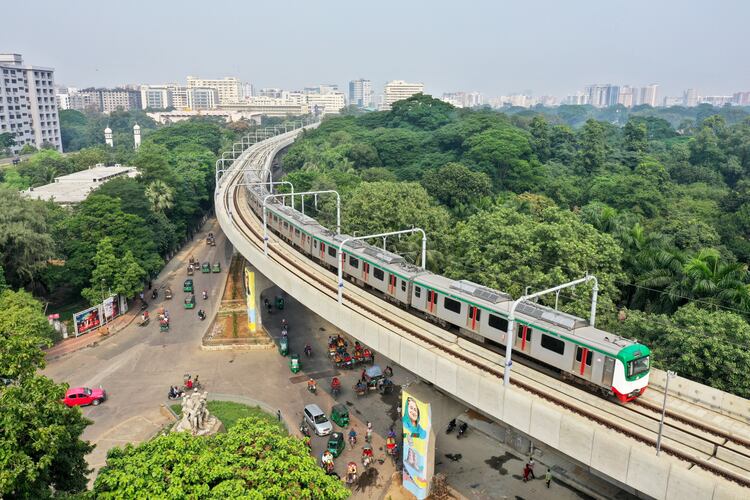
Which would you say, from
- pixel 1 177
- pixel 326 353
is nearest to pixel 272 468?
pixel 326 353

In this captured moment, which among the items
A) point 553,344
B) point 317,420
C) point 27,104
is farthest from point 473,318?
point 27,104

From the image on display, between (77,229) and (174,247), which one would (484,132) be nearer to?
(174,247)

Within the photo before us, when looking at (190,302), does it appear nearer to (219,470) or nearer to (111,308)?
(111,308)

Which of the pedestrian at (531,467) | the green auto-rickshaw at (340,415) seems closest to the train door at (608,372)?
the pedestrian at (531,467)

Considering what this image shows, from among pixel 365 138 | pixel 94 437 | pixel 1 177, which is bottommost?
pixel 94 437

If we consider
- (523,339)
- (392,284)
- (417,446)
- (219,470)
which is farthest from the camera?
(392,284)

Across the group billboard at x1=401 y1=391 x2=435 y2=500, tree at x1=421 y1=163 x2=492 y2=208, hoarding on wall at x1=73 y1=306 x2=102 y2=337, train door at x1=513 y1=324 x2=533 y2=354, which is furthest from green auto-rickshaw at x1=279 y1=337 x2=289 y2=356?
tree at x1=421 y1=163 x2=492 y2=208

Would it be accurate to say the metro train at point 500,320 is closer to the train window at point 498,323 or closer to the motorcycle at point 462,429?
the train window at point 498,323
